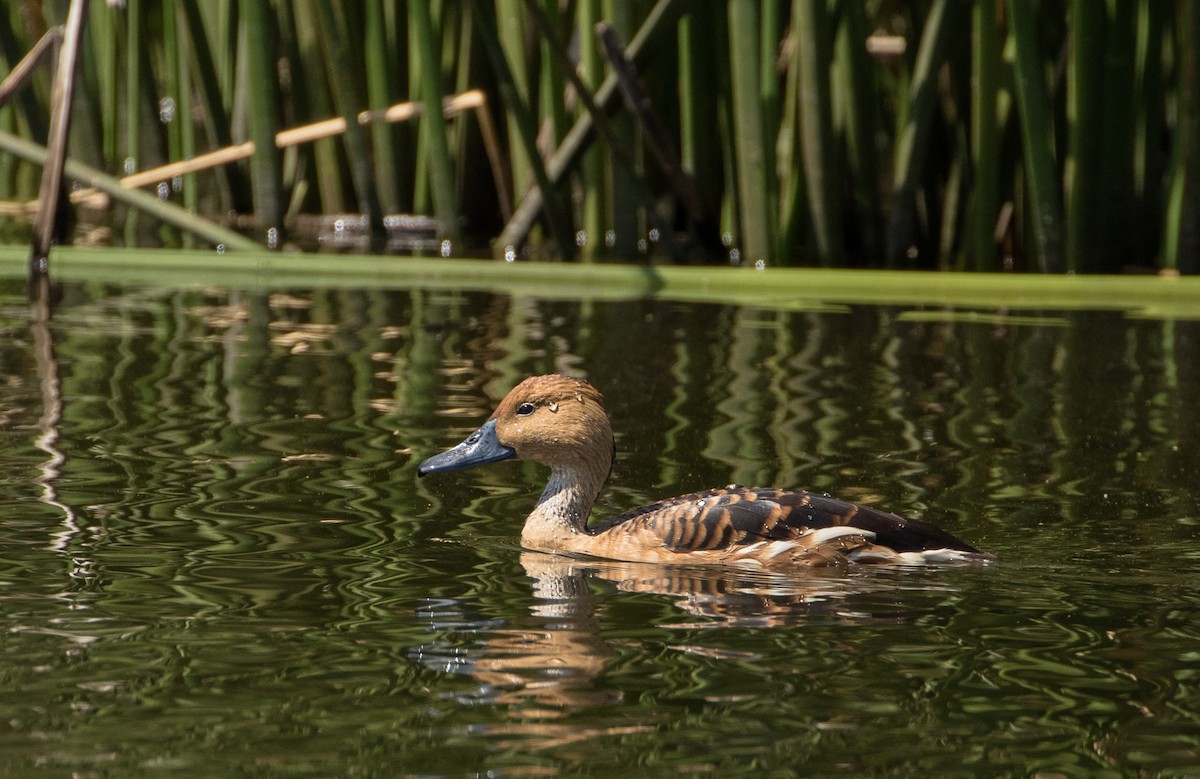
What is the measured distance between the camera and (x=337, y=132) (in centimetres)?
1139

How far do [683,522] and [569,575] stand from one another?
0.34 metres

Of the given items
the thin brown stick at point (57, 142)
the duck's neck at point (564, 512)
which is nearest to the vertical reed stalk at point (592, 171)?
the thin brown stick at point (57, 142)

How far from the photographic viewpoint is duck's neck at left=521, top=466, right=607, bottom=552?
196 inches

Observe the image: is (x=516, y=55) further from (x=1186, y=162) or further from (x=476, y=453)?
(x=476, y=453)

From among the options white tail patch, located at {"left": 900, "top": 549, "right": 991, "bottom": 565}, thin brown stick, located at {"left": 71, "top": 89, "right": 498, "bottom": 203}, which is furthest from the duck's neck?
thin brown stick, located at {"left": 71, "top": 89, "right": 498, "bottom": 203}

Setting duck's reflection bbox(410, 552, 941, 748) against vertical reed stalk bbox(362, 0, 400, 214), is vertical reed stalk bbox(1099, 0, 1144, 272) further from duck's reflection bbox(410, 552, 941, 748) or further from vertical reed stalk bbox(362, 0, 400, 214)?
duck's reflection bbox(410, 552, 941, 748)

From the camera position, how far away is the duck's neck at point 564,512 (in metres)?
4.98

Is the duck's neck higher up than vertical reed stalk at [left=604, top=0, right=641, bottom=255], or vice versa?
vertical reed stalk at [left=604, top=0, right=641, bottom=255]

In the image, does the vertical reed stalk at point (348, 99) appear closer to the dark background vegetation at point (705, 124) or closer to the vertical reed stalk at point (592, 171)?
the dark background vegetation at point (705, 124)

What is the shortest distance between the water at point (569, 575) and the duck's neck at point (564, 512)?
118 mm

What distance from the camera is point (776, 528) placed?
4.78m

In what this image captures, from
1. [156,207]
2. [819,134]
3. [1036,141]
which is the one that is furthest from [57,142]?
[1036,141]

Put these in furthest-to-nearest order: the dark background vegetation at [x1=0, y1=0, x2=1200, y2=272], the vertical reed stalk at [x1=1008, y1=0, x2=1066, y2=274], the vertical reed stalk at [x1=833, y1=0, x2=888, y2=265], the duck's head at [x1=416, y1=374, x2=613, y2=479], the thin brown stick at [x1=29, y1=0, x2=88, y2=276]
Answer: the vertical reed stalk at [x1=833, y1=0, x2=888, y2=265] → the dark background vegetation at [x1=0, y1=0, x2=1200, y2=272] → the thin brown stick at [x1=29, y1=0, x2=88, y2=276] → the vertical reed stalk at [x1=1008, y1=0, x2=1066, y2=274] → the duck's head at [x1=416, y1=374, x2=613, y2=479]

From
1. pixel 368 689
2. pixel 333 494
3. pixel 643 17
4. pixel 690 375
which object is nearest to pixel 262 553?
pixel 333 494
